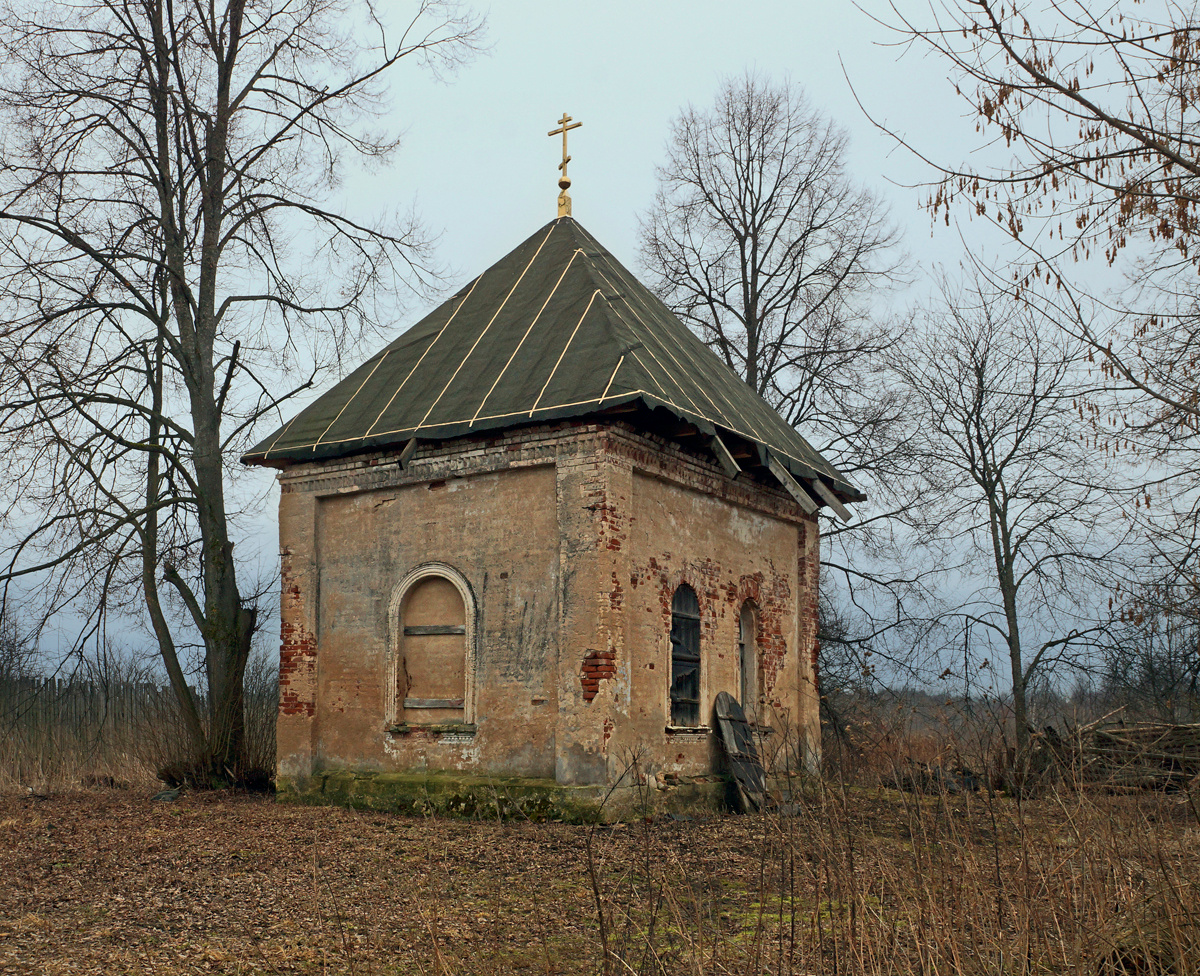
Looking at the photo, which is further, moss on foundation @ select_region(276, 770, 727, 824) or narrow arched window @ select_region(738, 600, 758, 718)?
narrow arched window @ select_region(738, 600, 758, 718)

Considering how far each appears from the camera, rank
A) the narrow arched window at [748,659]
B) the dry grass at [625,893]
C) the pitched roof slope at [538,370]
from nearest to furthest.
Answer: the dry grass at [625,893]
the pitched roof slope at [538,370]
the narrow arched window at [748,659]

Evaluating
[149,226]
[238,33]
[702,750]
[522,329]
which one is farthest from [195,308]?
[702,750]

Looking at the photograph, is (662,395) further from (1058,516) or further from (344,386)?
(1058,516)

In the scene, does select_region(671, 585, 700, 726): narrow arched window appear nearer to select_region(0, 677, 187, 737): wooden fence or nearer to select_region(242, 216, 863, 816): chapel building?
select_region(242, 216, 863, 816): chapel building

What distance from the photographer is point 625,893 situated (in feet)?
21.5

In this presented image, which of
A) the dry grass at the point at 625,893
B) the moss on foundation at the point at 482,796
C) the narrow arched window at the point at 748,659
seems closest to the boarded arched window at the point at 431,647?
the moss on foundation at the point at 482,796

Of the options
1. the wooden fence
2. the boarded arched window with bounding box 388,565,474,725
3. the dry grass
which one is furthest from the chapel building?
the wooden fence

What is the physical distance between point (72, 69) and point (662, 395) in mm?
10854

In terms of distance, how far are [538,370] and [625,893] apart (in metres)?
7.23

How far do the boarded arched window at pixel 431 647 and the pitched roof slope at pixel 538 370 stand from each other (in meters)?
1.87

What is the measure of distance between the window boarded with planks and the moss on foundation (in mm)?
760

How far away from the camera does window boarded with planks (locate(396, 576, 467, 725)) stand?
12.4m

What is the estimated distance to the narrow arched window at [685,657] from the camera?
41.3 feet

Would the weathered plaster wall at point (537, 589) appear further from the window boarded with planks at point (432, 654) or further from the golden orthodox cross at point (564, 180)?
the golden orthodox cross at point (564, 180)
